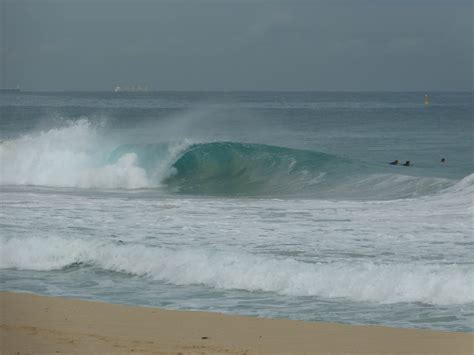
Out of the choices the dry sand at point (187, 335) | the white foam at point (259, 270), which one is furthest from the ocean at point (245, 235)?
the dry sand at point (187, 335)

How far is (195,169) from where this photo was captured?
2409 cm

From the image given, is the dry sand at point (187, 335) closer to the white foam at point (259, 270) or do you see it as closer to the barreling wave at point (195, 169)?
the white foam at point (259, 270)

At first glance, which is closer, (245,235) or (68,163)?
(245,235)

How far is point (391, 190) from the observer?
60.6ft

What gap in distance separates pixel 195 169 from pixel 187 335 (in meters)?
17.3

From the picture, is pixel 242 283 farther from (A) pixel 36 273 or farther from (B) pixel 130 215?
(B) pixel 130 215

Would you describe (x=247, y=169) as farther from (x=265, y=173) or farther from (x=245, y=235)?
(x=245, y=235)

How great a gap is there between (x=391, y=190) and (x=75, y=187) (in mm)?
8483

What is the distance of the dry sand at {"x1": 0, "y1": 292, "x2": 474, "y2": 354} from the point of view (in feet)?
21.1

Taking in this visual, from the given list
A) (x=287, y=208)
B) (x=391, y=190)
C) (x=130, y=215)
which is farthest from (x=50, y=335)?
(x=391, y=190)

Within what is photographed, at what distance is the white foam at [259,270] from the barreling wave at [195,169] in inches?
326

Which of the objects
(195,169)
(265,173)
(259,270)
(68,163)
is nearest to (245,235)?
(259,270)

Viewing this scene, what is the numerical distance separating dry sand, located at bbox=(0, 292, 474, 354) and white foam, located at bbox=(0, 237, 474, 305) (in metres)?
1.41

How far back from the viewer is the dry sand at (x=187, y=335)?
6.42m
